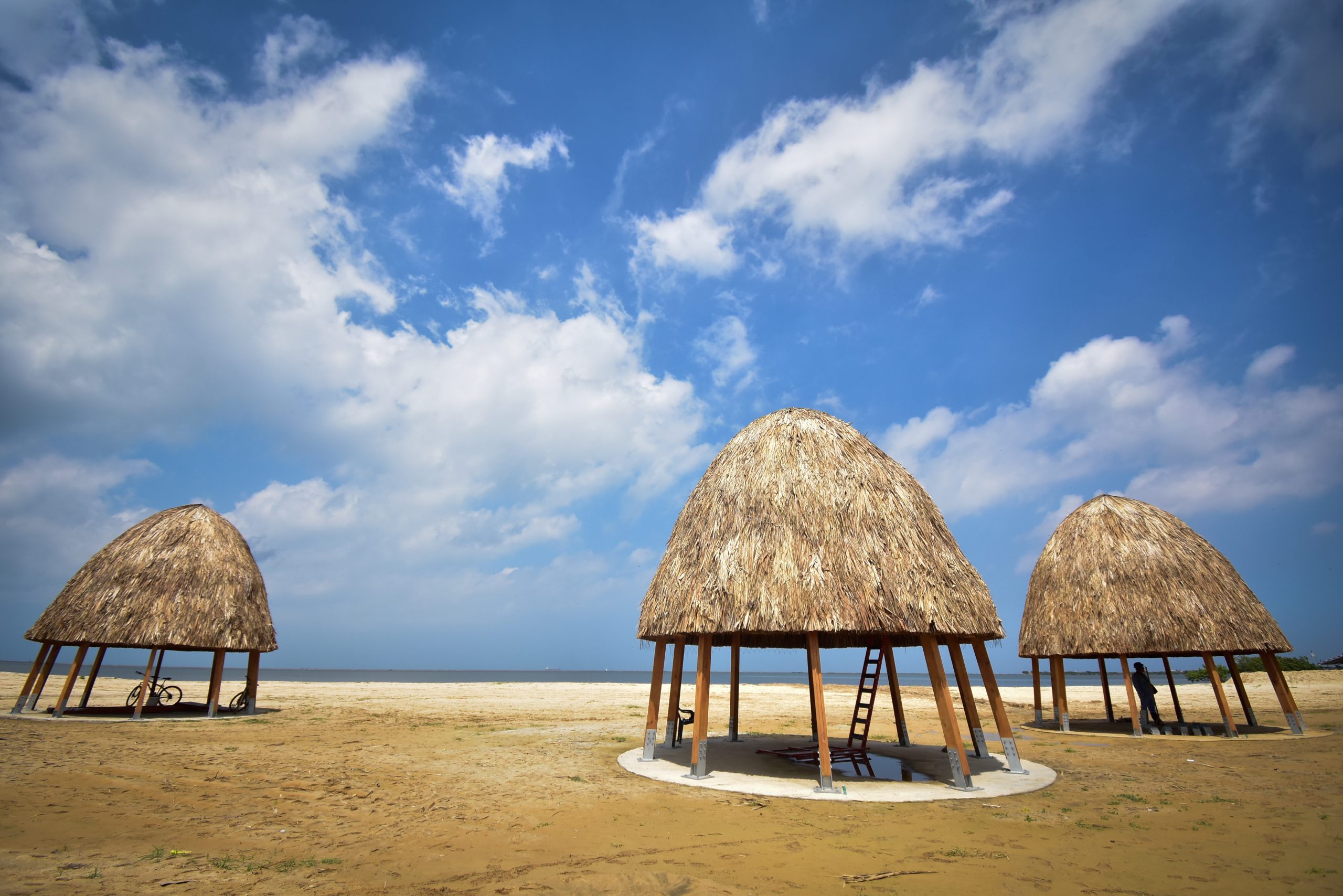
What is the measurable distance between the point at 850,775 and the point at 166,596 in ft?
56.5

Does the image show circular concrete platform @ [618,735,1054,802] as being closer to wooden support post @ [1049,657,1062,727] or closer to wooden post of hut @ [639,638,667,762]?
wooden post of hut @ [639,638,667,762]

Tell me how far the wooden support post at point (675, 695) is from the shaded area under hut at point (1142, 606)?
409 inches

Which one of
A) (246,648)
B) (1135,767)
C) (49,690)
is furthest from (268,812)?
(49,690)

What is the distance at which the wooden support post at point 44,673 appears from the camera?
1797 centimetres

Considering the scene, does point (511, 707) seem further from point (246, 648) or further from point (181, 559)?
point (181, 559)

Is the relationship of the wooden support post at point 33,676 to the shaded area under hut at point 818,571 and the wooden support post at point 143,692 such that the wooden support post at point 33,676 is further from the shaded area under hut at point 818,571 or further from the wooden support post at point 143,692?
the shaded area under hut at point 818,571

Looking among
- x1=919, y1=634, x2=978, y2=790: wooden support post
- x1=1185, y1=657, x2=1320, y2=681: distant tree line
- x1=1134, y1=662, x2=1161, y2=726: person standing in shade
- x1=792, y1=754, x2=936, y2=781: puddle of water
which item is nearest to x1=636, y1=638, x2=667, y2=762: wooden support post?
x1=792, y1=754, x2=936, y2=781: puddle of water

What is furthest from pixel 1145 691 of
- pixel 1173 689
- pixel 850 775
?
pixel 850 775

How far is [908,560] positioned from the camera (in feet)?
36.4

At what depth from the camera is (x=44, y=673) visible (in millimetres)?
18469

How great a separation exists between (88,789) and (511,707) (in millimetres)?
19033

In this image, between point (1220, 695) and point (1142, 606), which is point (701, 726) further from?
point (1220, 695)

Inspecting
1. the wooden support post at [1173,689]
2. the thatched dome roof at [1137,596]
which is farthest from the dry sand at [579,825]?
the wooden support post at [1173,689]

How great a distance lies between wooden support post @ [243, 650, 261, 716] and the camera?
64.0ft
